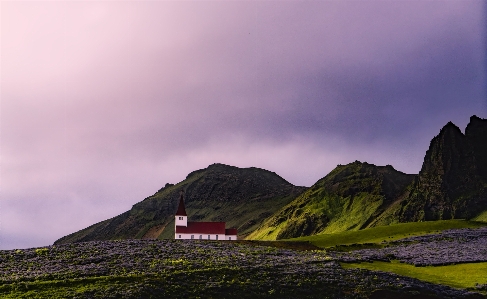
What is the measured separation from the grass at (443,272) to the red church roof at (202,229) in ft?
246

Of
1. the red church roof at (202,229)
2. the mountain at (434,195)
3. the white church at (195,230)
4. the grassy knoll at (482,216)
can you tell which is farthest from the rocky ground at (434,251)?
the red church roof at (202,229)

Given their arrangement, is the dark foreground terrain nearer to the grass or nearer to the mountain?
the grass

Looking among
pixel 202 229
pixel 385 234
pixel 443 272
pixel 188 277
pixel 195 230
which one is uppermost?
pixel 202 229

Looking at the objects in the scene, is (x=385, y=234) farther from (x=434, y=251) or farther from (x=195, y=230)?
(x=195, y=230)

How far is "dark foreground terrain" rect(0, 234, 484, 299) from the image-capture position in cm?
4775

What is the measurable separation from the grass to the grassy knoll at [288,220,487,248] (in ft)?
90.9

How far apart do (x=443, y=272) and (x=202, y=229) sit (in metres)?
83.7

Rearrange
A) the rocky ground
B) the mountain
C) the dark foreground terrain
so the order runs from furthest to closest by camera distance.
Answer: the mountain < the rocky ground < the dark foreground terrain

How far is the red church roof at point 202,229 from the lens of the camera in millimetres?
138375

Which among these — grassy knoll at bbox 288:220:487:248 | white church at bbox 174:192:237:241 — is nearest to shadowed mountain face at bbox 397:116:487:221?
grassy knoll at bbox 288:220:487:248

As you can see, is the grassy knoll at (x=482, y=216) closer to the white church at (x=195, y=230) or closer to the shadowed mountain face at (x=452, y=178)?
the shadowed mountain face at (x=452, y=178)

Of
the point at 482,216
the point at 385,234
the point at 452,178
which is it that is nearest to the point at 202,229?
the point at 385,234

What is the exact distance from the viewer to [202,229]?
140m

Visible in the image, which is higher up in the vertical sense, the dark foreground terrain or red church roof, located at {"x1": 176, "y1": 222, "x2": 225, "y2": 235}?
red church roof, located at {"x1": 176, "y1": 222, "x2": 225, "y2": 235}
